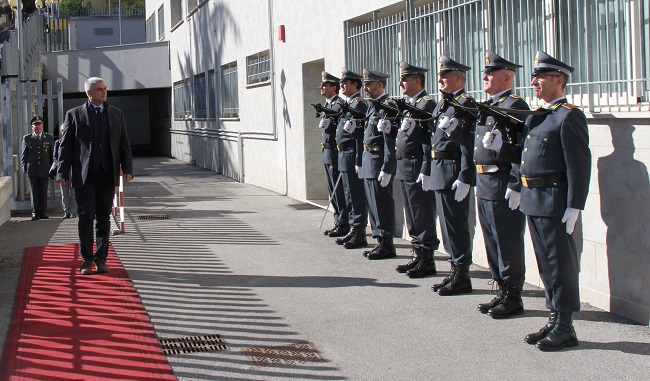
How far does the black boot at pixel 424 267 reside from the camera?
8.03 m

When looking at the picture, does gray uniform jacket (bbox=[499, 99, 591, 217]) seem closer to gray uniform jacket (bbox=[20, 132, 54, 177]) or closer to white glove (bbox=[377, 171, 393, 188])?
white glove (bbox=[377, 171, 393, 188])

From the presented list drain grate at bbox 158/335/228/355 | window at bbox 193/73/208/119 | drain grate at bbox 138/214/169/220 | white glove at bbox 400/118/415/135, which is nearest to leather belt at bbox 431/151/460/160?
white glove at bbox 400/118/415/135

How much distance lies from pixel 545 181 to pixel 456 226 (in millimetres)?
1767

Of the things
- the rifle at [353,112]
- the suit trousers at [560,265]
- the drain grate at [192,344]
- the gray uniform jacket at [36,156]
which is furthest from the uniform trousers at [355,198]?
the gray uniform jacket at [36,156]

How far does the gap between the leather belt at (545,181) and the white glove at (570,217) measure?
22 centimetres

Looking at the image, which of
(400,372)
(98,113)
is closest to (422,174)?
(400,372)

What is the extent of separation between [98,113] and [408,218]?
11.1 feet

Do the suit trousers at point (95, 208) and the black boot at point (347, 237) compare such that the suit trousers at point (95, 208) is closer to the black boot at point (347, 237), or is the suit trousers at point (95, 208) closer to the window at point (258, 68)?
the black boot at point (347, 237)

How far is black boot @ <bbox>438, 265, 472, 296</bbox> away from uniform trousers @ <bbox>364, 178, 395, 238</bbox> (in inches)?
72.6

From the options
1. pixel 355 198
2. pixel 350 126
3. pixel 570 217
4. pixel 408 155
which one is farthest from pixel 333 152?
pixel 570 217

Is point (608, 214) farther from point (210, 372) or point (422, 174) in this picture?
point (210, 372)

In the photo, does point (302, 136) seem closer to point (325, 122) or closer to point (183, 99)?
point (325, 122)

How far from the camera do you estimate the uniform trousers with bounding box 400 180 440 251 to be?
8086 mm

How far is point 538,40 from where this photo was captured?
7.60m
